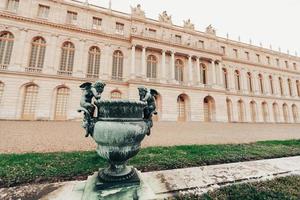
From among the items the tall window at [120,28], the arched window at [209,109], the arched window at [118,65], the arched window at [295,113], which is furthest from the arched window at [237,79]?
the tall window at [120,28]

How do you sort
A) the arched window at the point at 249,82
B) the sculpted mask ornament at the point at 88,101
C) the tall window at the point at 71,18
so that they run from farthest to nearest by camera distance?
the arched window at the point at 249,82 < the tall window at the point at 71,18 < the sculpted mask ornament at the point at 88,101

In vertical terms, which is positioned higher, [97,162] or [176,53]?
[176,53]

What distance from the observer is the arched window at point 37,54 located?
1612cm

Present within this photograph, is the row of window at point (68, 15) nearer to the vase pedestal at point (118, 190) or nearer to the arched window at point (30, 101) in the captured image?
the arched window at point (30, 101)

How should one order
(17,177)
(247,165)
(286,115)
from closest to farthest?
(17,177)
(247,165)
(286,115)

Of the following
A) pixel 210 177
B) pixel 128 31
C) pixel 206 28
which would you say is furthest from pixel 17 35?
pixel 206 28

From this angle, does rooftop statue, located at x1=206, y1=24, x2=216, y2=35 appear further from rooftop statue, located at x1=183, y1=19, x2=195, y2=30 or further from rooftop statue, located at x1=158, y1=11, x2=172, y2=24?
rooftop statue, located at x1=158, y1=11, x2=172, y2=24

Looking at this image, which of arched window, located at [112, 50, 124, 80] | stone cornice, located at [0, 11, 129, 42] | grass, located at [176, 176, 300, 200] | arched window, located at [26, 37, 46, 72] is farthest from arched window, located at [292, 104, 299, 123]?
arched window, located at [26, 37, 46, 72]

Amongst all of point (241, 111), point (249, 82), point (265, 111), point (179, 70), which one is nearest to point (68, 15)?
point (179, 70)

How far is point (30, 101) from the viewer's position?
1549cm

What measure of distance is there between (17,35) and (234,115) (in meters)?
31.3

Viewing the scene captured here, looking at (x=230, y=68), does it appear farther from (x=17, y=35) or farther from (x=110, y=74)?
(x=17, y=35)

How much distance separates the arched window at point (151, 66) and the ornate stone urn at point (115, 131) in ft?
60.9

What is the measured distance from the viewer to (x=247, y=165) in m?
3.41
